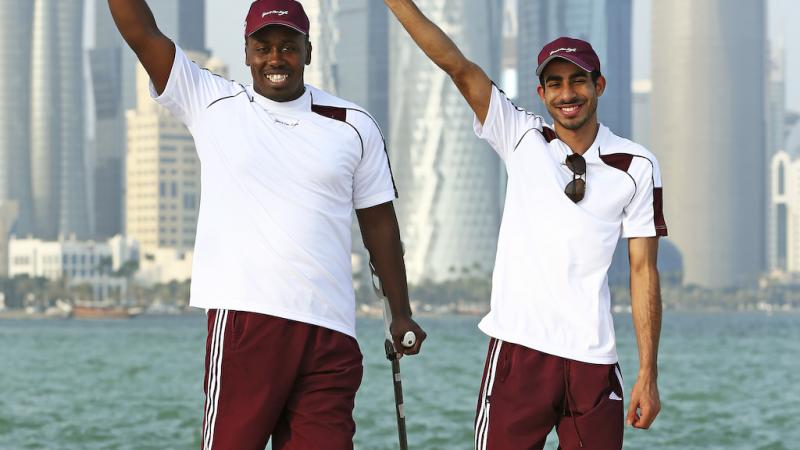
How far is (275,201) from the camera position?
5.66m

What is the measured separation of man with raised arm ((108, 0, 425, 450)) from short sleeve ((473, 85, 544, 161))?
20.9 inches

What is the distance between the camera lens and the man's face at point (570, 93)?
20.0 feet

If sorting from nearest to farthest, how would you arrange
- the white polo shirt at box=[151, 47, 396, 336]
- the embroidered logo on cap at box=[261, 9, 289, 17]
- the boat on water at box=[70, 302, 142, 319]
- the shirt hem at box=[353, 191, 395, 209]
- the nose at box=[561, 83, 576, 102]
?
the white polo shirt at box=[151, 47, 396, 336], the embroidered logo on cap at box=[261, 9, 289, 17], the shirt hem at box=[353, 191, 395, 209], the nose at box=[561, 83, 576, 102], the boat on water at box=[70, 302, 142, 319]

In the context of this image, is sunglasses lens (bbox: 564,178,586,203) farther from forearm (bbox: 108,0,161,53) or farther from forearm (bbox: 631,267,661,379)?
forearm (bbox: 108,0,161,53)

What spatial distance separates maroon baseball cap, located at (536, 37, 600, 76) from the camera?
6.04 metres

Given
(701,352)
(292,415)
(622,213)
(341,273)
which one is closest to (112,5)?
(341,273)

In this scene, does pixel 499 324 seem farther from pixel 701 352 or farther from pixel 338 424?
pixel 701 352

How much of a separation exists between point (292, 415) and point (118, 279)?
7773 inches

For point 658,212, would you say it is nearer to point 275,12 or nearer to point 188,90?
point 275,12

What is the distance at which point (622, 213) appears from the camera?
615cm

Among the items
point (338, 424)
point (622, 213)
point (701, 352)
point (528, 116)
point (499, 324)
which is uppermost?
point (528, 116)

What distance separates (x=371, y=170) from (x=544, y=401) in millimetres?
1162

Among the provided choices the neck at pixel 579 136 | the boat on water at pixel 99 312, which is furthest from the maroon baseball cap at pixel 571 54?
the boat on water at pixel 99 312

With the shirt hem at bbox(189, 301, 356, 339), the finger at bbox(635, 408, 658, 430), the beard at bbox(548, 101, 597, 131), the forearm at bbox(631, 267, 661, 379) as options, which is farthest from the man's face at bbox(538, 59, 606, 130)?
the shirt hem at bbox(189, 301, 356, 339)
